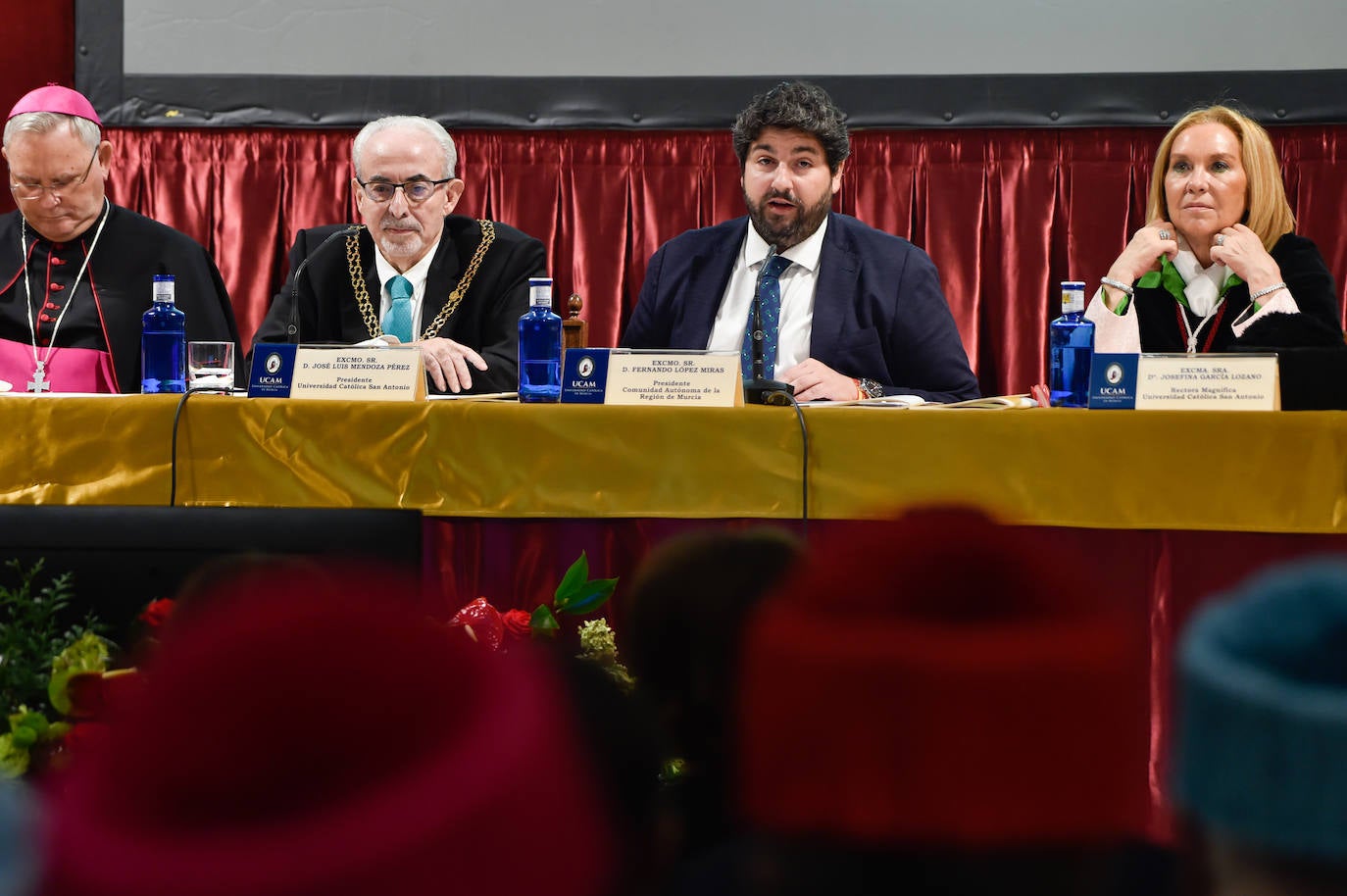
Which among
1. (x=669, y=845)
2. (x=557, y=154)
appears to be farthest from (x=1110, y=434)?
(x=557, y=154)

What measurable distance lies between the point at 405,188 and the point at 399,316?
1.07ft

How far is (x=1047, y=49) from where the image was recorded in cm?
436

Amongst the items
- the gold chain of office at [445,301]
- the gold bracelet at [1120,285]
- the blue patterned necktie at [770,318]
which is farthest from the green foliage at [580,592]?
the gold bracelet at [1120,285]

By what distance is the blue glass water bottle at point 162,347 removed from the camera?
8.00ft

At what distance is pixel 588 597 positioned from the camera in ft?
5.03

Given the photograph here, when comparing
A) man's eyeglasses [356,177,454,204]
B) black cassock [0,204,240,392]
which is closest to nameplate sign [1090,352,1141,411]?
man's eyeglasses [356,177,454,204]

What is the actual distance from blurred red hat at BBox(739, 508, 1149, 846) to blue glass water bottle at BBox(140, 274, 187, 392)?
2403mm

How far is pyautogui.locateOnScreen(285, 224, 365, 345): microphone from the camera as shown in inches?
98.0

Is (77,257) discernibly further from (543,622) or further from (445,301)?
(543,622)

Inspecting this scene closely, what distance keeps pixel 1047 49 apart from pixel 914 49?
45 cm

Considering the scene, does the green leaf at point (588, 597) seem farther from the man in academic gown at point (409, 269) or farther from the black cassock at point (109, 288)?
the black cassock at point (109, 288)

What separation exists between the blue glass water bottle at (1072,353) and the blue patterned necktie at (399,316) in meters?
1.57

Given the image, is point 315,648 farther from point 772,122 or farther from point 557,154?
point 557,154

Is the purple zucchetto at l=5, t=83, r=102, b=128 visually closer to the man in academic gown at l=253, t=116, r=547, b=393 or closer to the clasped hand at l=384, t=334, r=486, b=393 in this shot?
the man in academic gown at l=253, t=116, r=547, b=393
